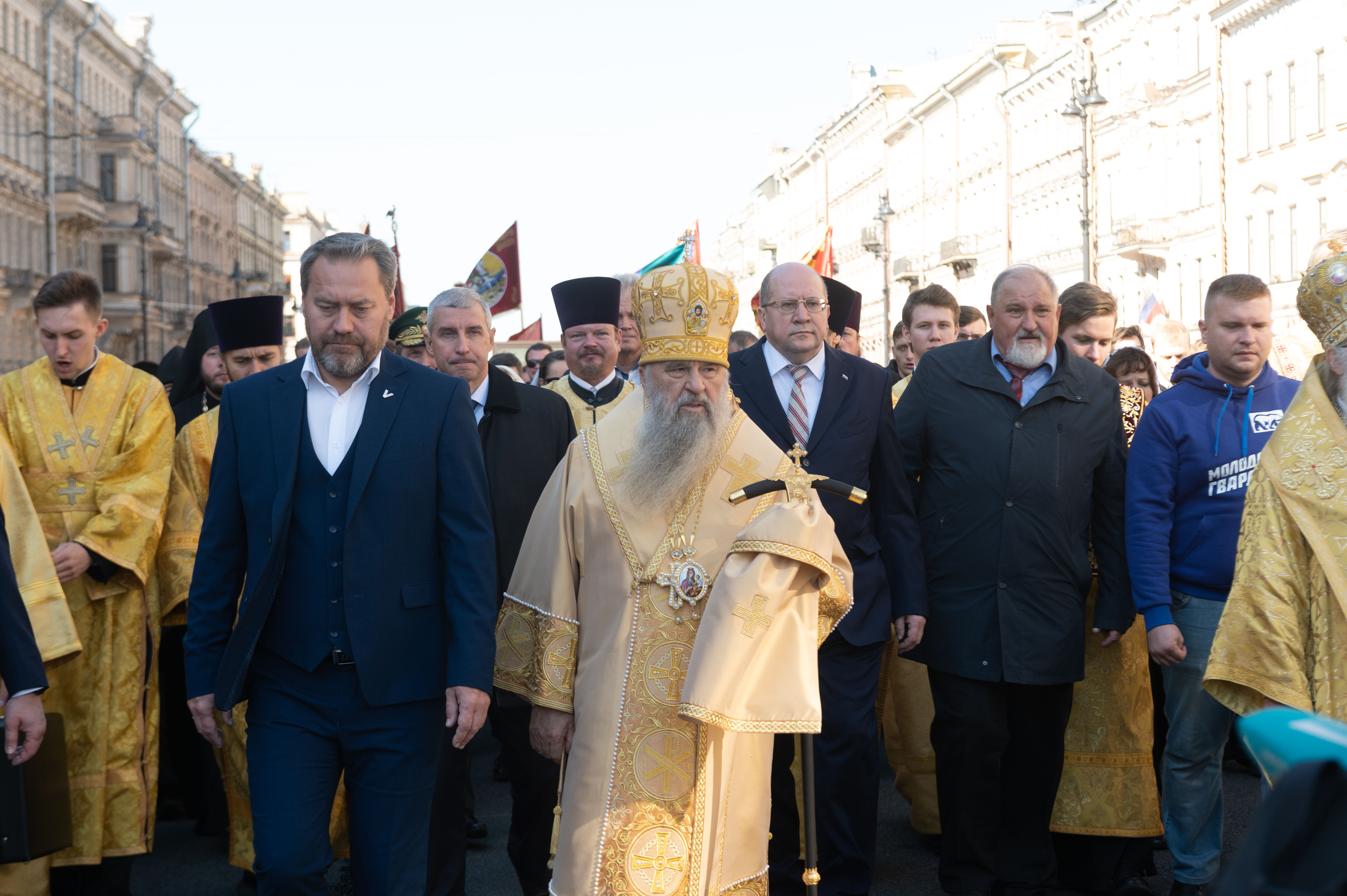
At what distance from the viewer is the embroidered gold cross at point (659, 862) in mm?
4137

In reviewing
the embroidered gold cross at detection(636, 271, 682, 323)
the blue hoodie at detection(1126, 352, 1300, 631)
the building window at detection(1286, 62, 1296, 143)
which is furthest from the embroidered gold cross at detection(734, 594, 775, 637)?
the building window at detection(1286, 62, 1296, 143)

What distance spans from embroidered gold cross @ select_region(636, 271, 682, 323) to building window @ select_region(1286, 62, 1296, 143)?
3531cm

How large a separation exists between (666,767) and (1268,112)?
37.6 meters

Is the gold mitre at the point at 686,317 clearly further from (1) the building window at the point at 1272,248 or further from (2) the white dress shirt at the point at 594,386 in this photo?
(1) the building window at the point at 1272,248

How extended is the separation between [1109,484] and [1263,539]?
1768 millimetres

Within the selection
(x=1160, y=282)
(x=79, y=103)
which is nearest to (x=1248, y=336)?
(x=1160, y=282)

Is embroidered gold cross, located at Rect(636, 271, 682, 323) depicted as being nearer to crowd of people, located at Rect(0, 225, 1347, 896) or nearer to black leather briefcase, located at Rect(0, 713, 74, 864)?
crowd of people, located at Rect(0, 225, 1347, 896)

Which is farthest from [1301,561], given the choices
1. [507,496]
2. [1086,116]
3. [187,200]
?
[187,200]

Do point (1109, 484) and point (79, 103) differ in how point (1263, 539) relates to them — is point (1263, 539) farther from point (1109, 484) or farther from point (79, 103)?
point (79, 103)

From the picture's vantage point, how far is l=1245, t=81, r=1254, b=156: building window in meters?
38.2

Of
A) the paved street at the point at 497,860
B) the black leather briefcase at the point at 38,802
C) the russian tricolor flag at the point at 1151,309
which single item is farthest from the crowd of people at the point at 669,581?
the russian tricolor flag at the point at 1151,309

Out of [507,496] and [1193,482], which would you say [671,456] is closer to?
[507,496]

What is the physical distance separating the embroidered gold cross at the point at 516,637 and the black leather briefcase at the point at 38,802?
165 centimetres

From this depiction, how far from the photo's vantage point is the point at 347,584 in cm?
402
